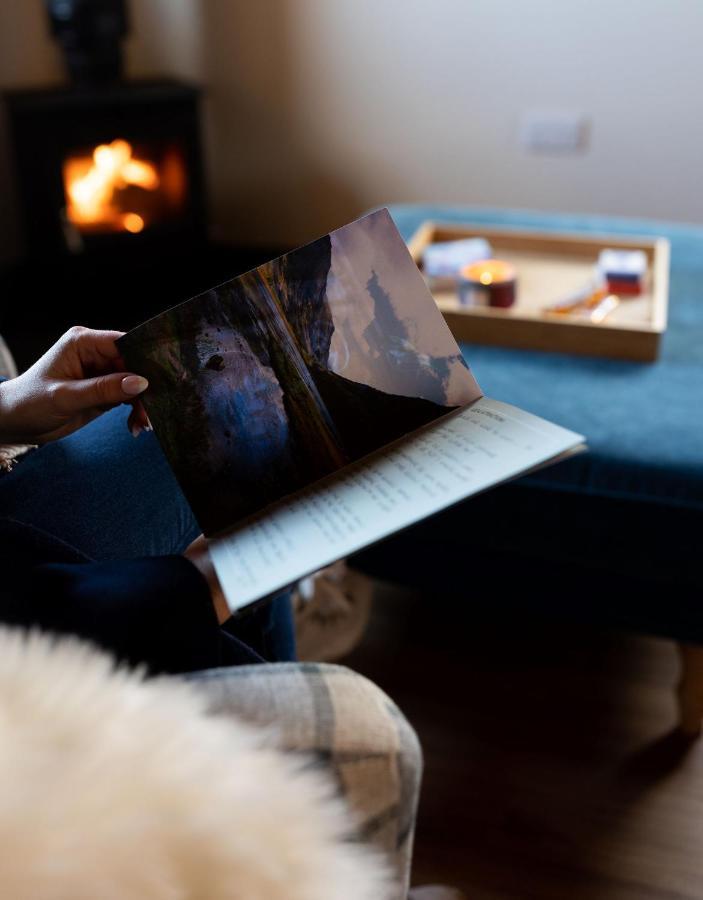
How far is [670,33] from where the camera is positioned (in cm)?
230

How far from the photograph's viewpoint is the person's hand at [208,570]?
64 cm

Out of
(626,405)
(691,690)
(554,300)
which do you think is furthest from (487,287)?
(691,690)

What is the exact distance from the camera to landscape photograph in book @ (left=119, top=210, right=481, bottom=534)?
2.23ft

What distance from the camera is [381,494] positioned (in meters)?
0.64

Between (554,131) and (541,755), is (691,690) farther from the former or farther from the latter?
(554,131)

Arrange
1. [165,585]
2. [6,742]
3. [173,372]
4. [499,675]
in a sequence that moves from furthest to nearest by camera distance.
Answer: [499,675], [173,372], [165,585], [6,742]

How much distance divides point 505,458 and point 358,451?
0.13m

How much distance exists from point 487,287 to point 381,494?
854 millimetres

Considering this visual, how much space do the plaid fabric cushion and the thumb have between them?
0.83ft

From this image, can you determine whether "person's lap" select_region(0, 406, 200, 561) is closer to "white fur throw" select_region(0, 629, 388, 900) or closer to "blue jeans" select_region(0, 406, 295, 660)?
"blue jeans" select_region(0, 406, 295, 660)

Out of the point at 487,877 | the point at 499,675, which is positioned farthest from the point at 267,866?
the point at 499,675

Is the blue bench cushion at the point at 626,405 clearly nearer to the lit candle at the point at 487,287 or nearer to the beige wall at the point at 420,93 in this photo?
the lit candle at the point at 487,287

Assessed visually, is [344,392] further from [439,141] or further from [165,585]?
[439,141]

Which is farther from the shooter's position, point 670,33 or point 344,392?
point 670,33
